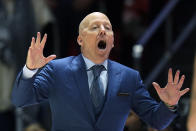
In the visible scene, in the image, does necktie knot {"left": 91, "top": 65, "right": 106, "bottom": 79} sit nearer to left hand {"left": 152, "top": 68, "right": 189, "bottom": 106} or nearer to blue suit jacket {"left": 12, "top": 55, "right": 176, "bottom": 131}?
blue suit jacket {"left": 12, "top": 55, "right": 176, "bottom": 131}

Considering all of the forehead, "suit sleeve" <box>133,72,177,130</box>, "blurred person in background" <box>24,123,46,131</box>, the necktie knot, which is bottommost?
"blurred person in background" <box>24,123,46,131</box>

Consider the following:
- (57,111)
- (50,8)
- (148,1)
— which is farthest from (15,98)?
(148,1)

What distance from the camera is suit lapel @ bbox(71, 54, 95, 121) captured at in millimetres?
3223

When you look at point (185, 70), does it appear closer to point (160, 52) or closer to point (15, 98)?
point (160, 52)

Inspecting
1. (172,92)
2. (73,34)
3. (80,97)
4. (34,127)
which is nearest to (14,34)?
(73,34)

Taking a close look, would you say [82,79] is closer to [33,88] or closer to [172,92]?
[33,88]

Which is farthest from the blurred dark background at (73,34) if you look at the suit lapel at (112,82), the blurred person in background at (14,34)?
the suit lapel at (112,82)

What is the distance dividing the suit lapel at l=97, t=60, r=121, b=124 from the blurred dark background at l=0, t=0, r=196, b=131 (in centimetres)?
197

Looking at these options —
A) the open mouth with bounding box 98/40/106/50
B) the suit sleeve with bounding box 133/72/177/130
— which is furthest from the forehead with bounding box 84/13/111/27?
the suit sleeve with bounding box 133/72/177/130

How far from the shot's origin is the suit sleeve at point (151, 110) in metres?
3.26

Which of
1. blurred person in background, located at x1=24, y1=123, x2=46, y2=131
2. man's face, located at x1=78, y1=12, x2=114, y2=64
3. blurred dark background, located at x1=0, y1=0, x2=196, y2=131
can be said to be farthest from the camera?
blurred dark background, located at x1=0, y1=0, x2=196, y2=131

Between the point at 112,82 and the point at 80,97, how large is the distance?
0.22m

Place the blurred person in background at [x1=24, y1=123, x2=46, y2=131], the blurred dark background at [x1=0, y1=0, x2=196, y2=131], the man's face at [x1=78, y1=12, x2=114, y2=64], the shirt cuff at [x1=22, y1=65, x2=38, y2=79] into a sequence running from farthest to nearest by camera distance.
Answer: the blurred dark background at [x1=0, y1=0, x2=196, y2=131] < the blurred person in background at [x1=24, y1=123, x2=46, y2=131] < the man's face at [x1=78, y1=12, x2=114, y2=64] < the shirt cuff at [x1=22, y1=65, x2=38, y2=79]

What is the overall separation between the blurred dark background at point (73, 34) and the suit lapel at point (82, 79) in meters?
2.00
